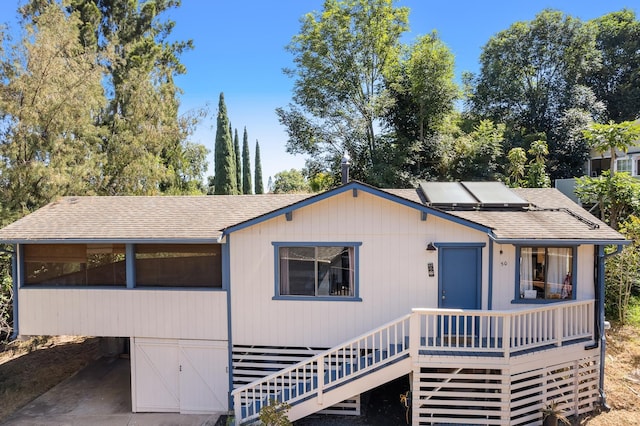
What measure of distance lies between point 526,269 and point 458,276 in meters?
1.51

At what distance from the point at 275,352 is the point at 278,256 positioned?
2.29 metres

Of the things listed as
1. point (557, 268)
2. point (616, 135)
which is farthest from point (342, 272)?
point (616, 135)

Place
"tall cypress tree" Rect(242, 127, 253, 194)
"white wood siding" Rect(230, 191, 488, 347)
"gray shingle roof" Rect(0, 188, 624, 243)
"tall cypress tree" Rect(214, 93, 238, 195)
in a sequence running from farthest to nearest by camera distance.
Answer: "tall cypress tree" Rect(242, 127, 253, 194)
"tall cypress tree" Rect(214, 93, 238, 195)
"white wood siding" Rect(230, 191, 488, 347)
"gray shingle roof" Rect(0, 188, 624, 243)

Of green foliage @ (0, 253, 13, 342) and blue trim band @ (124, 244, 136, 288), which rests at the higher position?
blue trim band @ (124, 244, 136, 288)

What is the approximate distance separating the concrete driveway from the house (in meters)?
0.37

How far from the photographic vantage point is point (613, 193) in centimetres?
1340

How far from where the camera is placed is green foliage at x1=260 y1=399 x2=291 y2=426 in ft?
23.9

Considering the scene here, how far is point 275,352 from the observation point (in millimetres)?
8914

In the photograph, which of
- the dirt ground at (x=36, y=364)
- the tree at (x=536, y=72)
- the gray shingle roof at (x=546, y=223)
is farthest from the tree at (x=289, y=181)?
the gray shingle roof at (x=546, y=223)

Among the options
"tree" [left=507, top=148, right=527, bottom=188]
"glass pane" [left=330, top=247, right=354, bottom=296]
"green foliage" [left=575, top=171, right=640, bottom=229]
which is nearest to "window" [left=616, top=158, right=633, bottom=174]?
"tree" [left=507, top=148, right=527, bottom=188]

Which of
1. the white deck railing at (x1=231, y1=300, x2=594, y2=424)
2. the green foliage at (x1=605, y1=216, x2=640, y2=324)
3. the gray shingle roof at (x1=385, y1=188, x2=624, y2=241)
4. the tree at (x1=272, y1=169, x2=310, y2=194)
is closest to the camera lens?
the white deck railing at (x1=231, y1=300, x2=594, y2=424)

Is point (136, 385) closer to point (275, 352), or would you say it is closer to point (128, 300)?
point (128, 300)

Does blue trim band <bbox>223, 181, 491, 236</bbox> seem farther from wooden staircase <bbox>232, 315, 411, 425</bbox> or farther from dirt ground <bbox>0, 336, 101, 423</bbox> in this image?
dirt ground <bbox>0, 336, 101, 423</bbox>

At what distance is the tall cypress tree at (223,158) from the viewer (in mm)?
36094
